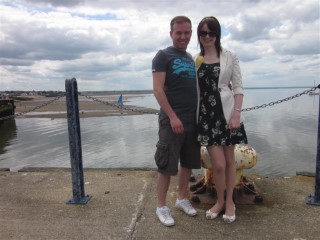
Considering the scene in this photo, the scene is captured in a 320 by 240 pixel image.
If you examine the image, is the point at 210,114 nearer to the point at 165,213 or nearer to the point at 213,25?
the point at 213,25

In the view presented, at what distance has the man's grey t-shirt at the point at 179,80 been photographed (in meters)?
3.26

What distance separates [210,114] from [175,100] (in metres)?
0.37

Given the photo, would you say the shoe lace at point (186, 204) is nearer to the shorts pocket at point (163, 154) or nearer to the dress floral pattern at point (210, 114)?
the shorts pocket at point (163, 154)

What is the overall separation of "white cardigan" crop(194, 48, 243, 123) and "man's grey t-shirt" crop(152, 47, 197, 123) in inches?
6.1

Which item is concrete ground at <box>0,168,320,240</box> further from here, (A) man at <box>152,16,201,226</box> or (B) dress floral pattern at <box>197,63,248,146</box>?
(B) dress floral pattern at <box>197,63,248,146</box>

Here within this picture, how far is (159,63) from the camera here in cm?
323

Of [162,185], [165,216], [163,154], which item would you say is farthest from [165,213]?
[163,154]

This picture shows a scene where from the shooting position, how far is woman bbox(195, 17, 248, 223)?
10.9ft

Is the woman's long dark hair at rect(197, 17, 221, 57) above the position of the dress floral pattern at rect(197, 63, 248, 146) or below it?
above

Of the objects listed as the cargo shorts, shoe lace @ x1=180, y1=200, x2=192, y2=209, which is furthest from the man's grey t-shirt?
shoe lace @ x1=180, y1=200, x2=192, y2=209

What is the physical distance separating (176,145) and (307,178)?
8.66 feet

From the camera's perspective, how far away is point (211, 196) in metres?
4.10

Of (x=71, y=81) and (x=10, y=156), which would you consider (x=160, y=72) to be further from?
(x=10, y=156)

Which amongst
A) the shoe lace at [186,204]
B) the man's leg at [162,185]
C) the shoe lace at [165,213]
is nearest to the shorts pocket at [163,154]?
the man's leg at [162,185]
